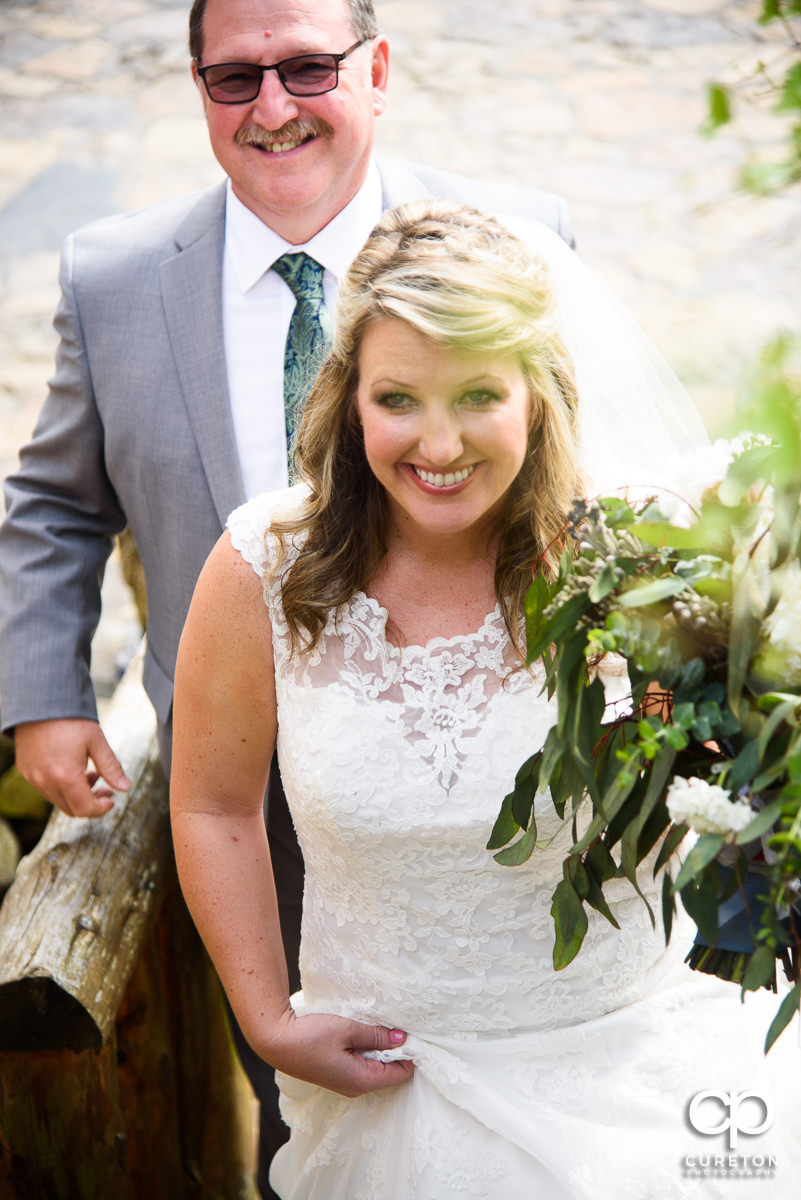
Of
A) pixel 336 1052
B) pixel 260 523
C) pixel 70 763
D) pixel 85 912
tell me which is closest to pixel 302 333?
pixel 260 523

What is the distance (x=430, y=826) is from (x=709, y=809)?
2.29 feet

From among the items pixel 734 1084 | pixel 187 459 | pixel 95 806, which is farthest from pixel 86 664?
pixel 734 1084

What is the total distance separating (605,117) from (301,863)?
5679 mm

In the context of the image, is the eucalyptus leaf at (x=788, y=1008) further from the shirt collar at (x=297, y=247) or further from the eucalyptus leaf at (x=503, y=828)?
the shirt collar at (x=297, y=247)

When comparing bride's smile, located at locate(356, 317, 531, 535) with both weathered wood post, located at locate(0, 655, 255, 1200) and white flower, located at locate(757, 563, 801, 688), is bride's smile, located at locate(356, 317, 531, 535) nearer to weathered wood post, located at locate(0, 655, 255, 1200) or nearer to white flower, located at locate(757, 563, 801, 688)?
white flower, located at locate(757, 563, 801, 688)

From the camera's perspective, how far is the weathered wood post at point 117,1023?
84.3 inches

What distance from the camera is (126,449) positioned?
240 centimetres

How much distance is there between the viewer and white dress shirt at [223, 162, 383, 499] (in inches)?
94.6

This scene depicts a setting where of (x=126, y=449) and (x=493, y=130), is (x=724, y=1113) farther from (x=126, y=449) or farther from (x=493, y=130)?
(x=493, y=130)

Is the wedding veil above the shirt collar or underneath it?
underneath

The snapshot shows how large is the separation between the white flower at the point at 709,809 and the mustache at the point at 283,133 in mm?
1639

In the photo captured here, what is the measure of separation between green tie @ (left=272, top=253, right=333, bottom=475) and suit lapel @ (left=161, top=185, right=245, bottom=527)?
12 centimetres

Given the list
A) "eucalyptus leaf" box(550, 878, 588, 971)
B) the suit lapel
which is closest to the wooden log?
the suit lapel

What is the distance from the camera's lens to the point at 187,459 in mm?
2369
